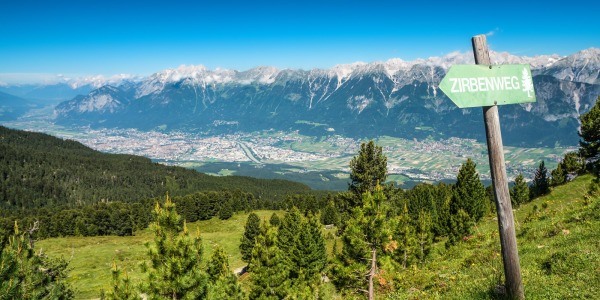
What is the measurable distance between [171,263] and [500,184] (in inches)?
573

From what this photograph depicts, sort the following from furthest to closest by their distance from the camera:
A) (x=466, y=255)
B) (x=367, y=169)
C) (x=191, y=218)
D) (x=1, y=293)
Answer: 1. (x=191, y=218)
2. (x=367, y=169)
3. (x=466, y=255)
4. (x=1, y=293)

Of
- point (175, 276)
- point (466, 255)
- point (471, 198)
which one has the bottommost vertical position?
point (471, 198)

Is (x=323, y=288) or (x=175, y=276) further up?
(x=175, y=276)

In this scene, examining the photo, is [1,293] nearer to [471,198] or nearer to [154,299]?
[154,299]

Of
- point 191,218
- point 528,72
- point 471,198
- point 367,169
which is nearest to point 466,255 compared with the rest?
point 528,72

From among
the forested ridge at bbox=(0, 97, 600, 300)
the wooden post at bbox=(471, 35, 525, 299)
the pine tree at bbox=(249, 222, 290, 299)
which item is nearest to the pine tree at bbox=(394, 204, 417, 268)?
the forested ridge at bbox=(0, 97, 600, 300)

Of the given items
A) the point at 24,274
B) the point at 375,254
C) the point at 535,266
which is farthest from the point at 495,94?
the point at 24,274

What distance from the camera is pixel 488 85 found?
24.3ft

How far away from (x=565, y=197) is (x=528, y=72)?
48.0 metres

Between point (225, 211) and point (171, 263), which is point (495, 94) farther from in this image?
point (225, 211)

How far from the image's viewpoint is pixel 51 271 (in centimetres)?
2361

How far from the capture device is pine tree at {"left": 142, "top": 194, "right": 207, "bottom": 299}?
638 inches

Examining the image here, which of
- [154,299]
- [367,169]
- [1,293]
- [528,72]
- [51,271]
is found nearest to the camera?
[528,72]

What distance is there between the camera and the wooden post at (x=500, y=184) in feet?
24.7
